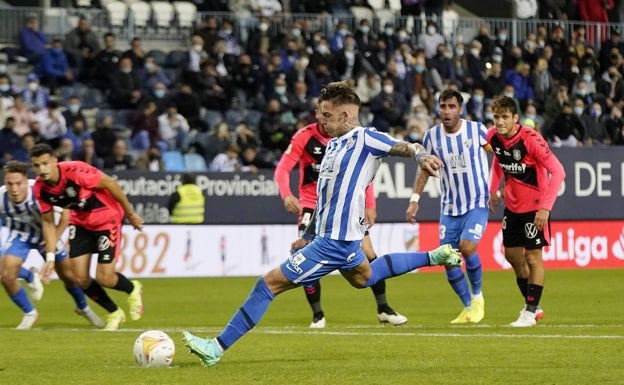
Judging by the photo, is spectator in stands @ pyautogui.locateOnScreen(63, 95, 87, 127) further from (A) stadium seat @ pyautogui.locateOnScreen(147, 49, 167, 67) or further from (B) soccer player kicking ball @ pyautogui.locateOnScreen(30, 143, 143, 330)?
(B) soccer player kicking ball @ pyautogui.locateOnScreen(30, 143, 143, 330)

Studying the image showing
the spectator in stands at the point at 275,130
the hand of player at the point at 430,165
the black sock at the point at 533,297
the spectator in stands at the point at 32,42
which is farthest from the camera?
the spectator in stands at the point at 32,42

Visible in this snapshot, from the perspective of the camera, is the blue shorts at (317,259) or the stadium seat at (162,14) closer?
the blue shorts at (317,259)

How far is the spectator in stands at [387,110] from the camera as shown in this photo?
29.3m

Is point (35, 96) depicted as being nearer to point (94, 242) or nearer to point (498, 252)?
point (498, 252)

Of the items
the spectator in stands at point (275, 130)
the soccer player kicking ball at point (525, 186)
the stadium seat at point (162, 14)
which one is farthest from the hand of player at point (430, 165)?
the stadium seat at point (162, 14)

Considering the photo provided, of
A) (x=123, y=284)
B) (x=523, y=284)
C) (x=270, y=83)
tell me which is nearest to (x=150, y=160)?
(x=270, y=83)

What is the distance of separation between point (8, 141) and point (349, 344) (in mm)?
13547

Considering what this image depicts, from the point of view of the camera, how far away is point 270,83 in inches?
1144

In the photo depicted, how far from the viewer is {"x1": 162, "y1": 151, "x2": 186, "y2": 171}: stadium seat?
1032 inches

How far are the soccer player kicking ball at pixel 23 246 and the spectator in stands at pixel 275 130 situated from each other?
39.5ft

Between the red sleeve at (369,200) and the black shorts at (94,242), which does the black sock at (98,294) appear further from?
Answer: the red sleeve at (369,200)

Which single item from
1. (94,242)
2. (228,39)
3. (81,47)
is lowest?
(94,242)

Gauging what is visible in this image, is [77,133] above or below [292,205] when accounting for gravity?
above

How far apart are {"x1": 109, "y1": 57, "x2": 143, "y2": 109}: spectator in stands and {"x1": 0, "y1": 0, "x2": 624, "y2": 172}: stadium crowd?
25 millimetres
